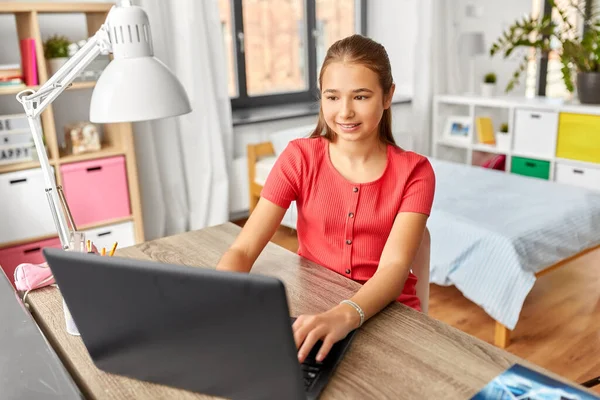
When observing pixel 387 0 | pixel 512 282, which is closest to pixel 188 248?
pixel 512 282

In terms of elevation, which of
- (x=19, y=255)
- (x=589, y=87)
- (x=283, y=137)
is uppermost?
(x=589, y=87)

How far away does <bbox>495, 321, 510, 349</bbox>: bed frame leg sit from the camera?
2297 mm

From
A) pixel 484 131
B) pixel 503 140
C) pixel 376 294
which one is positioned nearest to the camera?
pixel 376 294

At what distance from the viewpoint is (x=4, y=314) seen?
100cm

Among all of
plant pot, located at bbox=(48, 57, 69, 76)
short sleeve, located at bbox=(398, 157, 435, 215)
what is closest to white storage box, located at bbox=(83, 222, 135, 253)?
plant pot, located at bbox=(48, 57, 69, 76)

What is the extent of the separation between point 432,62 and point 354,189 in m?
3.53

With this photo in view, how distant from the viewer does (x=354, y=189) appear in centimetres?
133

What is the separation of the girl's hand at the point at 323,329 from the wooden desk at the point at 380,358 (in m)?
0.03

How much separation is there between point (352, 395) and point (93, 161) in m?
2.32

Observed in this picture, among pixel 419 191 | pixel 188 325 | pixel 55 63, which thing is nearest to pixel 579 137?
pixel 419 191

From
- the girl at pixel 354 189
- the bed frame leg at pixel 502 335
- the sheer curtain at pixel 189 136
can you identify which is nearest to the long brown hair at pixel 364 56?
the girl at pixel 354 189

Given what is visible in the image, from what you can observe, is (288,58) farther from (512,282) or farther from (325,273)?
(325,273)

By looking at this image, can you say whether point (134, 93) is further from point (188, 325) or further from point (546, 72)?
point (546, 72)

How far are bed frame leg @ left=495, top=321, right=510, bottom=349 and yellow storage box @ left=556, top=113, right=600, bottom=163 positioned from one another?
192cm
